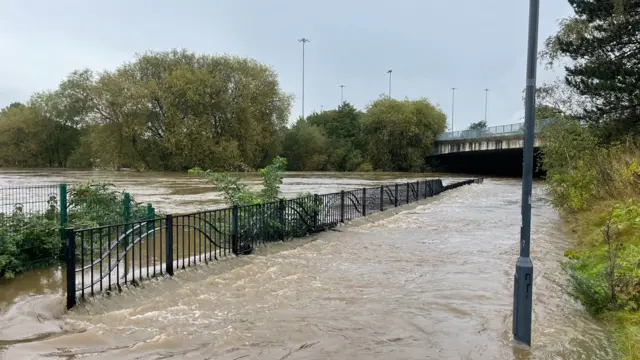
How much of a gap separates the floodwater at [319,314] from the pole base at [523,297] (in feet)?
0.72

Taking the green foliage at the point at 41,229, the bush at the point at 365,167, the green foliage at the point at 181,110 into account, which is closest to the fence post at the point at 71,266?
the green foliage at the point at 41,229

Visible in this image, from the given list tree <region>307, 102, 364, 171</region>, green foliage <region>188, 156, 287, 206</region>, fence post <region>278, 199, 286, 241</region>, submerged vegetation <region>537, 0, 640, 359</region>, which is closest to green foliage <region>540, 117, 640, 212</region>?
submerged vegetation <region>537, 0, 640, 359</region>

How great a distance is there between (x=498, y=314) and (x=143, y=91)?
5686cm

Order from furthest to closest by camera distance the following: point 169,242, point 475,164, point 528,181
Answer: point 475,164, point 169,242, point 528,181

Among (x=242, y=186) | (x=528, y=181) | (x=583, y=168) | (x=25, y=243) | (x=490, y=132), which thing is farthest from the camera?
(x=490, y=132)

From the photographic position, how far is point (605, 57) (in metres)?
23.6

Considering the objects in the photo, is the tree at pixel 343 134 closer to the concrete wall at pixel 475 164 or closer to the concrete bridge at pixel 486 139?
the concrete wall at pixel 475 164

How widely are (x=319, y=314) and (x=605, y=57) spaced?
22514 millimetres

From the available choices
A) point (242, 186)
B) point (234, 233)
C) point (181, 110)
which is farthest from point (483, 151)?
point (234, 233)

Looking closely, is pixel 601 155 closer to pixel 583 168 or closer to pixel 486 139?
pixel 583 168

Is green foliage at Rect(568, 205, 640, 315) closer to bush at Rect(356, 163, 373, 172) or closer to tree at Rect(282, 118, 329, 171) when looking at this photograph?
bush at Rect(356, 163, 373, 172)

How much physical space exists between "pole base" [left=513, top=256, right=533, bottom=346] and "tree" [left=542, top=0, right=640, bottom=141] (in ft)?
62.9

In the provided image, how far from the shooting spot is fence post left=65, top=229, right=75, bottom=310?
6.59m

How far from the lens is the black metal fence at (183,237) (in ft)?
25.5
